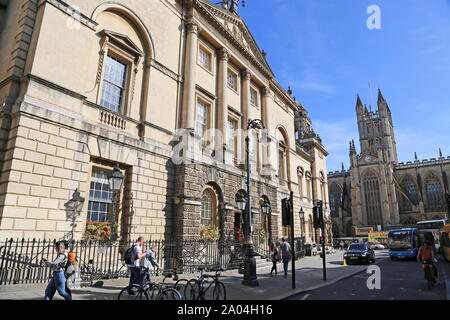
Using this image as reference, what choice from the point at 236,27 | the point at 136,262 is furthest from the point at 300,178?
the point at 136,262

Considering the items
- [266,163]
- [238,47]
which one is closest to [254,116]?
[266,163]

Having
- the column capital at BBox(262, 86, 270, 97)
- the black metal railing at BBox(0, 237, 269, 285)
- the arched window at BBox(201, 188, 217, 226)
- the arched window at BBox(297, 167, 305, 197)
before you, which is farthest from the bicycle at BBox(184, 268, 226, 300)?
the arched window at BBox(297, 167, 305, 197)

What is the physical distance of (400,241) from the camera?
26734mm

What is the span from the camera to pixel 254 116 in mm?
24719

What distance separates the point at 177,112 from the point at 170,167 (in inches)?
132

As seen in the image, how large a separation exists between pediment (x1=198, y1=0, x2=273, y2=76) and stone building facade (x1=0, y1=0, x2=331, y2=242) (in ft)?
0.47

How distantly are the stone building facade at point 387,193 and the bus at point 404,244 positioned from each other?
50730mm

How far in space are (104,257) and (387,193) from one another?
77608 mm

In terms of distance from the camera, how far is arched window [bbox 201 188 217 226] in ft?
55.3

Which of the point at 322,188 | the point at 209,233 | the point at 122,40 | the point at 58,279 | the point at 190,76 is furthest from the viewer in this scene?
the point at 322,188

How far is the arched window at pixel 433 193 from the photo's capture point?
7250 cm

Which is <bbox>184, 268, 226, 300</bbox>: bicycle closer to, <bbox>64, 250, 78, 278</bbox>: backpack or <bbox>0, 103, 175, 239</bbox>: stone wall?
<bbox>64, 250, 78, 278</bbox>: backpack

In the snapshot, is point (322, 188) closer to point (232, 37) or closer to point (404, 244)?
point (404, 244)

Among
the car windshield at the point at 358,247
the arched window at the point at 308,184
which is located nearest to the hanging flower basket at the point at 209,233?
the car windshield at the point at 358,247
